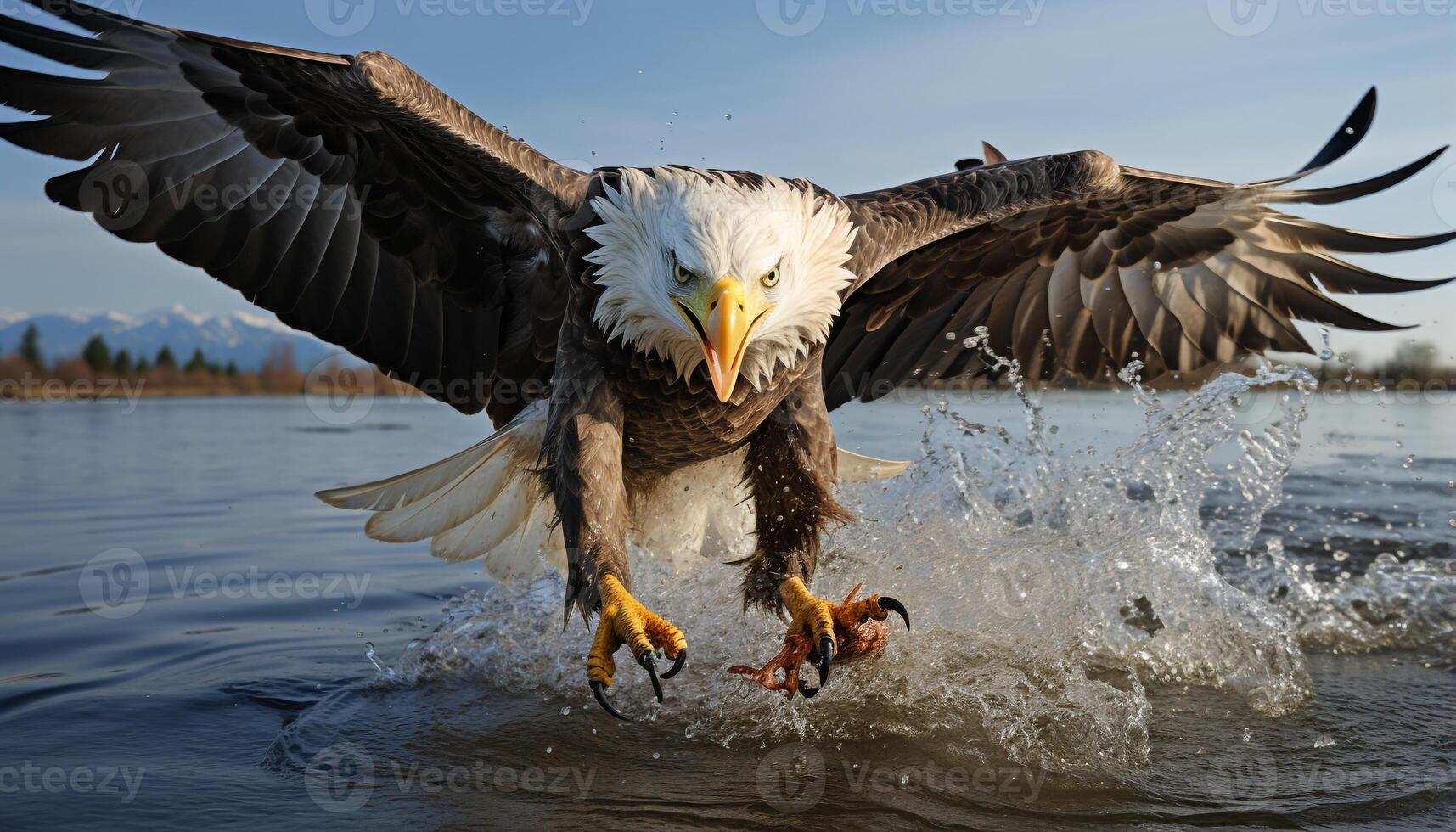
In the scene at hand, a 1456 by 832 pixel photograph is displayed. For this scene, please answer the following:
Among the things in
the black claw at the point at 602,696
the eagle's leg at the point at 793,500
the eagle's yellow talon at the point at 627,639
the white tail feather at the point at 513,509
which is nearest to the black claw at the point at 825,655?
the eagle's leg at the point at 793,500

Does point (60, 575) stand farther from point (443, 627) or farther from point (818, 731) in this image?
point (818, 731)

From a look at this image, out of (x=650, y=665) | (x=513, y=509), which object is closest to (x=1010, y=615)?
(x=650, y=665)

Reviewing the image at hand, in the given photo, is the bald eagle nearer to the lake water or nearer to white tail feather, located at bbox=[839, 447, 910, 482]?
white tail feather, located at bbox=[839, 447, 910, 482]

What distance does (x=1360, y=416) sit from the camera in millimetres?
20109

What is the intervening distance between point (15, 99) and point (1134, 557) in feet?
17.1

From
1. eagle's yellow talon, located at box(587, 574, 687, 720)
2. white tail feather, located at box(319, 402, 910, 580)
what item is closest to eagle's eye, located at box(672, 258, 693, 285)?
eagle's yellow talon, located at box(587, 574, 687, 720)

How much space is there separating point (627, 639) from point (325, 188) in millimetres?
2661

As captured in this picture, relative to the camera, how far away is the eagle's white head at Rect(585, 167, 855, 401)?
10.5 feet

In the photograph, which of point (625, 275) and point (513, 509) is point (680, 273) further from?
point (513, 509)

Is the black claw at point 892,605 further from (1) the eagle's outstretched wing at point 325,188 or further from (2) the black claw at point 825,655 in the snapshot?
(1) the eagle's outstretched wing at point 325,188

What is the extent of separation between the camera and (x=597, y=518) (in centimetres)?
356

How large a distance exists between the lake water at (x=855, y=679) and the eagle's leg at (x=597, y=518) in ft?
1.13

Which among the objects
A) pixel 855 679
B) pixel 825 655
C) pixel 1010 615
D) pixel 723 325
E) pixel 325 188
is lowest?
pixel 855 679

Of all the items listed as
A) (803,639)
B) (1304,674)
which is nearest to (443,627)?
(803,639)
